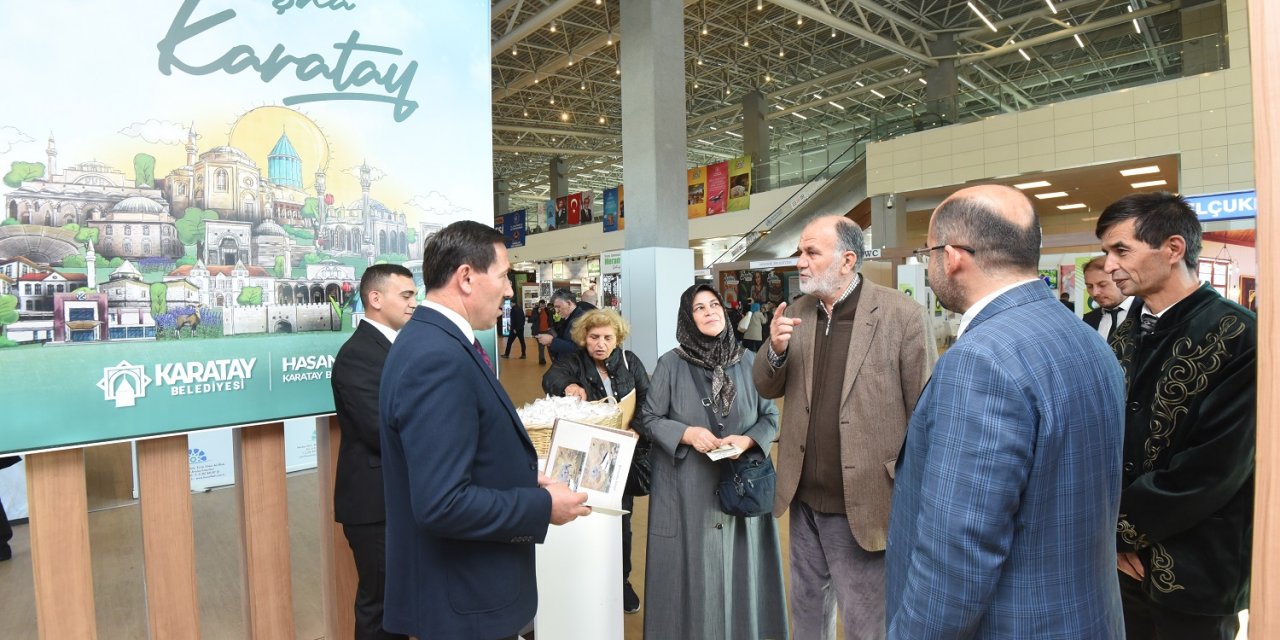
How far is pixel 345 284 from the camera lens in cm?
270

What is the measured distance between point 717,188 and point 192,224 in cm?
1676

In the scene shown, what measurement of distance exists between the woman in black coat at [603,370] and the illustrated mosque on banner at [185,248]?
1061 millimetres

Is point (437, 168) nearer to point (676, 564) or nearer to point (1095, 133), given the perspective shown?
point (676, 564)

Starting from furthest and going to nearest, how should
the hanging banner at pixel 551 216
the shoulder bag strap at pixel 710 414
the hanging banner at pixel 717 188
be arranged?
1. the hanging banner at pixel 551 216
2. the hanging banner at pixel 717 188
3. the shoulder bag strap at pixel 710 414

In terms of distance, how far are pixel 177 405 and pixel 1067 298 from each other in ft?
26.8

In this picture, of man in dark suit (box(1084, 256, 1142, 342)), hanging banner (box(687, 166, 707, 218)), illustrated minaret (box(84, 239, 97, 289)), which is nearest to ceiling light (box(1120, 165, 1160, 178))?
man in dark suit (box(1084, 256, 1142, 342))

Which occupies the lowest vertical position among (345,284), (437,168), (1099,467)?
(1099,467)

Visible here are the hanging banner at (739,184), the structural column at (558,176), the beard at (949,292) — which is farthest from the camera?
the structural column at (558,176)

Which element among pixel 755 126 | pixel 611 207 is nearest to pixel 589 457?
pixel 611 207

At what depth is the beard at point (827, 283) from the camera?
85.0 inches

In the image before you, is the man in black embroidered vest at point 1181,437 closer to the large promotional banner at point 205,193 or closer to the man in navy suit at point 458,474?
the man in navy suit at point 458,474

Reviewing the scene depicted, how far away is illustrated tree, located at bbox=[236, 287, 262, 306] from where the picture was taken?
239 cm

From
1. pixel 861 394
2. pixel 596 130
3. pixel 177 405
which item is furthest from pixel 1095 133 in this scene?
pixel 596 130

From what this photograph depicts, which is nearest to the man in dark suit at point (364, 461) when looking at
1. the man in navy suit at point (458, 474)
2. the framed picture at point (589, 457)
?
the framed picture at point (589, 457)
